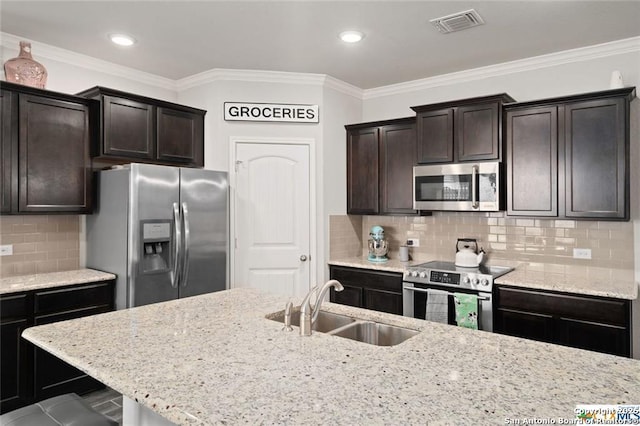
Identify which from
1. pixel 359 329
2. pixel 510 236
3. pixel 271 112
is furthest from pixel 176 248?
pixel 510 236

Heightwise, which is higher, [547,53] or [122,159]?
[547,53]

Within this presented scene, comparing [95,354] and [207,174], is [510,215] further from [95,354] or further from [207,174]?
[95,354]

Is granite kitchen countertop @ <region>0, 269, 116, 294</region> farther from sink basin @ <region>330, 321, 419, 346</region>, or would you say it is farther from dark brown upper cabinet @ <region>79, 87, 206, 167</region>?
sink basin @ <region>330, 321, 419, 346</region>

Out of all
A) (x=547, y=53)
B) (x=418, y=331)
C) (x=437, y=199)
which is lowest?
(x=418, y=331)

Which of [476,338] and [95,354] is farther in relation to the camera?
[476,338]

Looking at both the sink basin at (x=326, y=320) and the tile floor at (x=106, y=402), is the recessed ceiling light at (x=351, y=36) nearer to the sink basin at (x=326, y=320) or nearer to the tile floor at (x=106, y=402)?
the sink basin at (x=326, y=320)

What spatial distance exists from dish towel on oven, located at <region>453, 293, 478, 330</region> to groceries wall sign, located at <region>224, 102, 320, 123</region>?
2.22m

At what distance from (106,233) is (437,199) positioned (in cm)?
290

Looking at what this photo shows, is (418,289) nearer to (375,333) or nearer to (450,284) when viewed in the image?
(450,284)

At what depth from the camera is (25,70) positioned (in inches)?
127

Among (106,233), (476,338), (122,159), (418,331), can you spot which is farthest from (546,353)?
(122,159)

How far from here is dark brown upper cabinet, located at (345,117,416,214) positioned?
A: 13.9ft

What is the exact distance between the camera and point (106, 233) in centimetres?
350

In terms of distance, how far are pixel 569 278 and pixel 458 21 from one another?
211 centimetres
